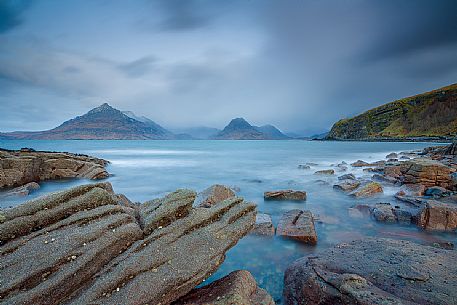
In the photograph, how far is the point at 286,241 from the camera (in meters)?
9.94

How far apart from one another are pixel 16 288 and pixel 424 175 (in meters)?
22.8

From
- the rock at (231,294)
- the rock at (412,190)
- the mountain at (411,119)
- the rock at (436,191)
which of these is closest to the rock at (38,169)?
the rock at (231,294)

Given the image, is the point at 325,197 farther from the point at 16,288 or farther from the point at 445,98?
the point at 445,98

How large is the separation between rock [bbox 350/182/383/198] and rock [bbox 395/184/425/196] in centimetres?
123

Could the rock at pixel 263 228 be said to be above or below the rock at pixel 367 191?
below

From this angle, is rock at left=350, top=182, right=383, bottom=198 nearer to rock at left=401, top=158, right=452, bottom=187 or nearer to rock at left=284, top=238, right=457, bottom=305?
rock at left=401, top=158, right=452, bottom=187

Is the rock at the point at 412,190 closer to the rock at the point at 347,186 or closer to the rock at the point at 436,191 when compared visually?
the rock at the point at 436,191

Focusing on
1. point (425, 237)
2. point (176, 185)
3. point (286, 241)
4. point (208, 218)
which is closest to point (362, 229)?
point (425, 237)

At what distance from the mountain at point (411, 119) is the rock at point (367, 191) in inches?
5502

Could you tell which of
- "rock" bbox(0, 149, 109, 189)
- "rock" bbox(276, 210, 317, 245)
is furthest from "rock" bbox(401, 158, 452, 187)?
"rock" bbox(0, 149, 109, 189)

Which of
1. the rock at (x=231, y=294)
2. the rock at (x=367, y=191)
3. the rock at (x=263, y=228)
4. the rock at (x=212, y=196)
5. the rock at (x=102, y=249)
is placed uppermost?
the rock at (x=102, y=249)

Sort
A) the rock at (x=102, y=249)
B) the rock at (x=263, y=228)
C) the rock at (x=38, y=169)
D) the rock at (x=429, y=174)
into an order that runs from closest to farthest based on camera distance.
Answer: the rock at (x=102, y=249) → the rock at (x=263, y=228) → the rock at (x=429, y=174) → the rock at (x=38, y=169)

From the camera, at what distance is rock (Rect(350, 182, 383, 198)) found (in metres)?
17.1

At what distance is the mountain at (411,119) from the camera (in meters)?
140
